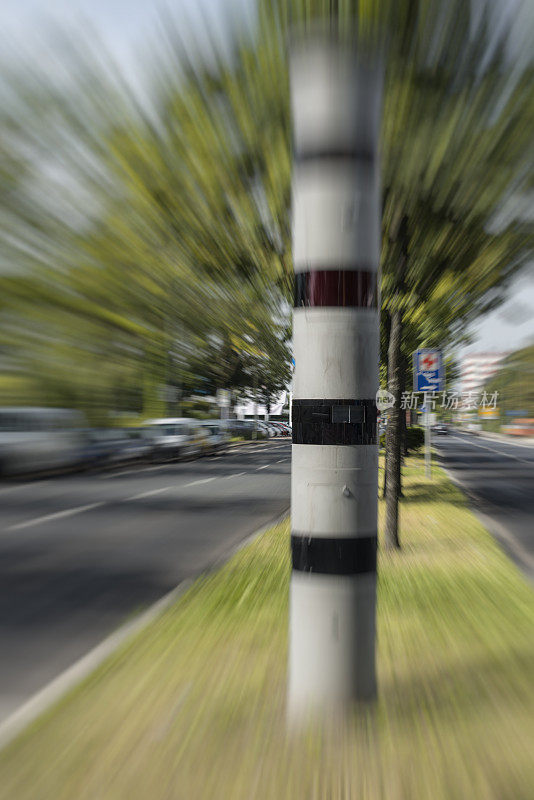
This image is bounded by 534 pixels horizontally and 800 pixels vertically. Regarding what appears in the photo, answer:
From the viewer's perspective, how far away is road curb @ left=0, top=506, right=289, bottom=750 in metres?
3.65

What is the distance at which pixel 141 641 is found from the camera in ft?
16.2

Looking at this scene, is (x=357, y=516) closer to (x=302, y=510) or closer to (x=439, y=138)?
(x=302, y=510)

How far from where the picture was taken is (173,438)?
1124 inches

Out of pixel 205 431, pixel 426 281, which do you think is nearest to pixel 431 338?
pixel 426 281

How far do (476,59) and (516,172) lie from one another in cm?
130

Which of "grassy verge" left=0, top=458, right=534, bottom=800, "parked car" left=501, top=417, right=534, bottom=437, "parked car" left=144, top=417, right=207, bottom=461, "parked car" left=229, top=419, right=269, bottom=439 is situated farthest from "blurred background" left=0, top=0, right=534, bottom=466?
"parked car" left=501, top=417, right=534, bottom=437

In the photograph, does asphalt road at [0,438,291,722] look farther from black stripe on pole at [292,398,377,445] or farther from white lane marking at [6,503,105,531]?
black stripe on pole at [292,398,377,445]

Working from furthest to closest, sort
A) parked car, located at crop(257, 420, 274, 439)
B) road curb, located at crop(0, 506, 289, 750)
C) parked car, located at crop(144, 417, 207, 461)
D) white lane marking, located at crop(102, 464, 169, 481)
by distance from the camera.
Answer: parked car, located at crop(257, 420, 274, 439), parked car, located at crop(144, 417, 207, 461), white lane marking, located at crop(102, 464, 169, 481), road curb, located at crop(0, 506, 289, 750)

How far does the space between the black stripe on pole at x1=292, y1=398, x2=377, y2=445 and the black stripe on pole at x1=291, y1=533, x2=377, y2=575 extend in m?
0.42

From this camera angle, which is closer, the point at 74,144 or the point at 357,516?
the point at 357,516

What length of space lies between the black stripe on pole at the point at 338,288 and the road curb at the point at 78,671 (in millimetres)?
2312

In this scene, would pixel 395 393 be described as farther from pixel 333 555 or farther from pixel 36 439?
pixel 36 439

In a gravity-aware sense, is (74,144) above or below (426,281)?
above

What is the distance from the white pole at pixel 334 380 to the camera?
11.1ft
